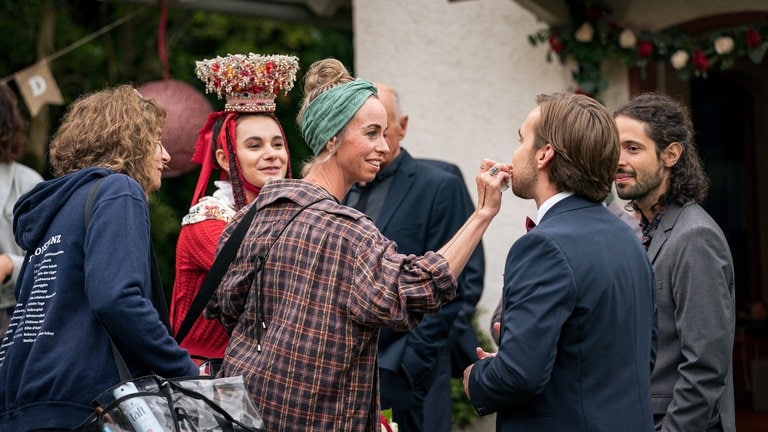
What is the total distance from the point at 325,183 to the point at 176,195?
11.8m

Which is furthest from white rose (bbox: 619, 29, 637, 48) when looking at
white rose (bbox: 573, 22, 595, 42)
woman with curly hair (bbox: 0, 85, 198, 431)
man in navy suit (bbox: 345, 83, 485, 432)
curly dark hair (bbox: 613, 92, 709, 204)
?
woman with curly hair (bbox: 0, 85, 198, 431)

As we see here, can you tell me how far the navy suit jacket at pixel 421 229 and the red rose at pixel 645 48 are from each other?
1.63 m

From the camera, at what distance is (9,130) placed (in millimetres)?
5621

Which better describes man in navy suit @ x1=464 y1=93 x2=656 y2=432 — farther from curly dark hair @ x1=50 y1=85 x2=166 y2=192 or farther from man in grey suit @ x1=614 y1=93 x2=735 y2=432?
curly dark hair @ x1=50 y1=85 x2=166 y2=192

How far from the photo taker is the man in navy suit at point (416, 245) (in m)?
5.55

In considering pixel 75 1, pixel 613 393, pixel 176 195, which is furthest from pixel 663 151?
pixel 176 195

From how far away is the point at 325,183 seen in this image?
3820 mm

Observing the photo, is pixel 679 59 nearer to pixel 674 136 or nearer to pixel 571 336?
pixel 674 136

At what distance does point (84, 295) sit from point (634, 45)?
4.14 m

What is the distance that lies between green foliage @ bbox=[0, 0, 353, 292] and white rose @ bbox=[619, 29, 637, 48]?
21.8 feet

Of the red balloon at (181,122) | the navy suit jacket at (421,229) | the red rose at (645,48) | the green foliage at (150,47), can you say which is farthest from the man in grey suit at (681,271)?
the green foliage at (150,47)

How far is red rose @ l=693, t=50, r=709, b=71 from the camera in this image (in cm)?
671

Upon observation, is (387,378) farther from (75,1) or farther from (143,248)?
(75,1)

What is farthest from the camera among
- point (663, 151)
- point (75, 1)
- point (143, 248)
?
point (75, 1)
